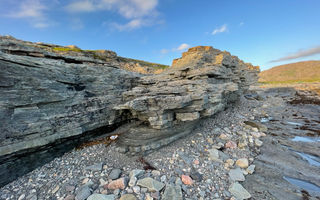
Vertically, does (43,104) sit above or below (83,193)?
above

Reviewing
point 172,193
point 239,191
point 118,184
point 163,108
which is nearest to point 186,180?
point 172,193

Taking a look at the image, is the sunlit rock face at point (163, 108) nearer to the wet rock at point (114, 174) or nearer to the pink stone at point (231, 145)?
the wet rock at point (114, 174)

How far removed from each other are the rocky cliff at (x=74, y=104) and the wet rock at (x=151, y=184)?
164 centimetres

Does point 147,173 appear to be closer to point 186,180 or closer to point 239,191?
point 186,180

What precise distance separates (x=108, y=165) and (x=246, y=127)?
10.5 meters

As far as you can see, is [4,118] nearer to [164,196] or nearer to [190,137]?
[164,196]

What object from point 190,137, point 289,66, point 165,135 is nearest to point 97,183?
point 165,135

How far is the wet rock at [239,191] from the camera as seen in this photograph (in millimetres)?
4451

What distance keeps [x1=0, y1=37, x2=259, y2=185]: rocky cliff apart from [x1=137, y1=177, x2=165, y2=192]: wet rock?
5.38 ft

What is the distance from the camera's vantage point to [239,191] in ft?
15.1

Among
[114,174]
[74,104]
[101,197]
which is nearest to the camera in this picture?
[101,197]

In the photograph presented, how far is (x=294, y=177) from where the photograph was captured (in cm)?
544

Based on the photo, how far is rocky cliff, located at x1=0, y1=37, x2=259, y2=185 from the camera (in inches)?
181

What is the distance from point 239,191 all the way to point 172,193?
263cm
